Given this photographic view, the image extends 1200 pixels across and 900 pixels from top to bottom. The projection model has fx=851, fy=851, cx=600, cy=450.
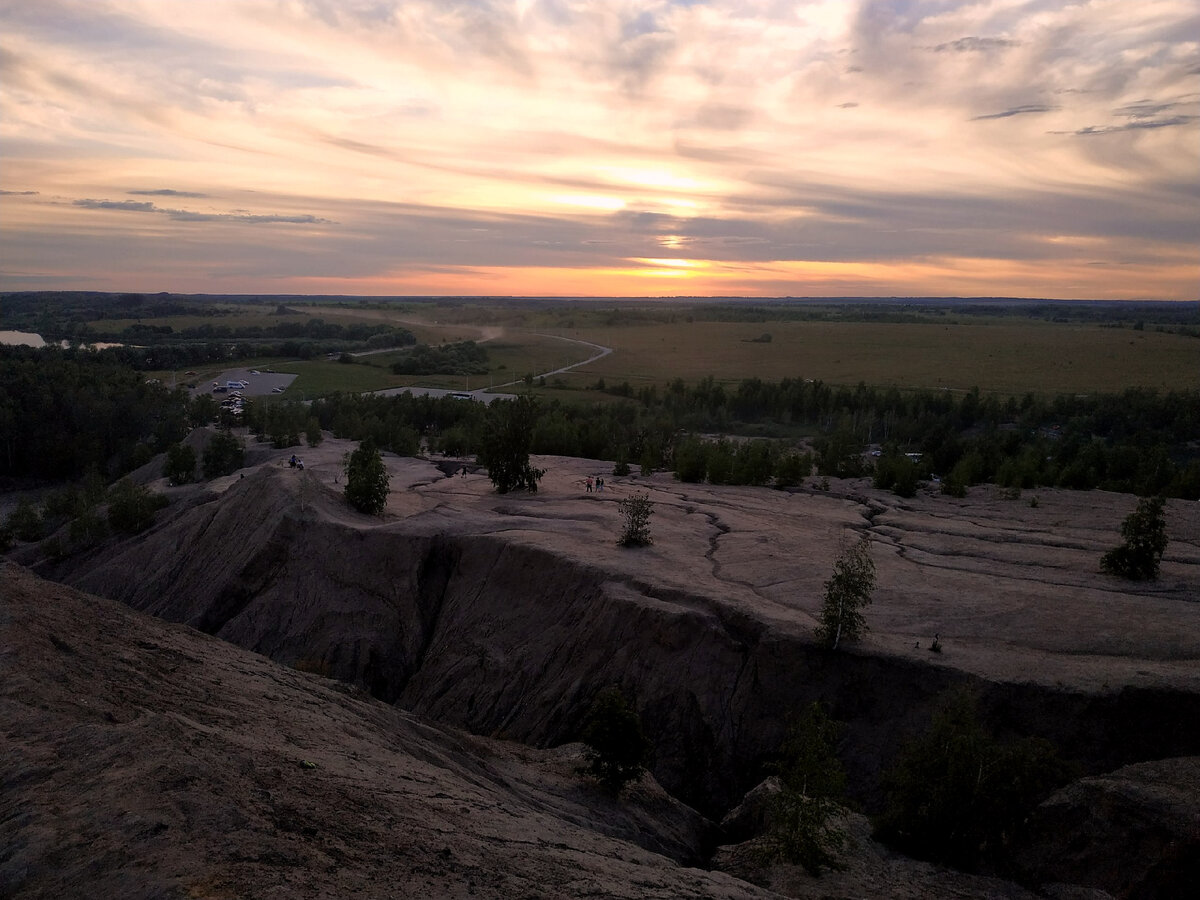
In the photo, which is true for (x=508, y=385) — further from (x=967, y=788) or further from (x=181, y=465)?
(x=967, y=788)

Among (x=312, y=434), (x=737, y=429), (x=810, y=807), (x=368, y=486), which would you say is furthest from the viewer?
(x=737, y=429)

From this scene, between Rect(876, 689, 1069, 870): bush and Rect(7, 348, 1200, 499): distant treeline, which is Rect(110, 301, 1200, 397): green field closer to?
Rect(7, 348, 1200, 499): distant treeline

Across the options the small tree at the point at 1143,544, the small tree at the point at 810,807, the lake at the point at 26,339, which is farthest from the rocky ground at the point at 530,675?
the lake at the point at 26,339

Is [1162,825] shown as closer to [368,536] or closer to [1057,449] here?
[368,536]

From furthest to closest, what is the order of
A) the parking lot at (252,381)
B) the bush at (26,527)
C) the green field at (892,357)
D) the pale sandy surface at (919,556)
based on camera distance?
the green field at (892,357) → the parking lot at (252,381) → the bush at (26,527) → the pale sandy surface at (919,556)

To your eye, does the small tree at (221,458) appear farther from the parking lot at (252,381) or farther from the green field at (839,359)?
the parking lot at (252,381)

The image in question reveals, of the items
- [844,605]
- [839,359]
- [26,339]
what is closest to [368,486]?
[844,605]
